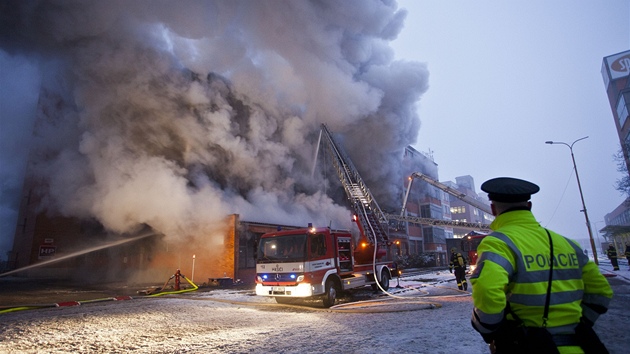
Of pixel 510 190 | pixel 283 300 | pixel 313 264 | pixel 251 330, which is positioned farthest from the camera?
pixel 283 300

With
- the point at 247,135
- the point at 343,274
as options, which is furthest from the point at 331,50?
the point at 343,274

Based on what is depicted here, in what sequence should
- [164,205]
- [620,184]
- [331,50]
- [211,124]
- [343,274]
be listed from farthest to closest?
[620,184], [331,50], [211,124], [164,205], [343,274]

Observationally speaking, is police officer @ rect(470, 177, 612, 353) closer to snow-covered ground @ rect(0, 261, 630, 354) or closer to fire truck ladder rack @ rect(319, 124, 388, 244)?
snow-covered ground @ rect(0, 261, 630, 354)

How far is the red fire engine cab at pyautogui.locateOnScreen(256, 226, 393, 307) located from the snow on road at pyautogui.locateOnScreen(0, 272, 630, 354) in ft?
1.84

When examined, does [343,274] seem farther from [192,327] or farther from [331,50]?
[331,50]

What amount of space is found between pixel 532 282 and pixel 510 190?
1.77ft

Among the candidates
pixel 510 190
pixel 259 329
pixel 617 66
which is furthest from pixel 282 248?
pixel 617 66

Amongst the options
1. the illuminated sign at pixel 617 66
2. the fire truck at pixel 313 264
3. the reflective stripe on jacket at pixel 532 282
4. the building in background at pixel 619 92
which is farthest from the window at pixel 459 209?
the reflective stripe on jacket at pixel 532 282

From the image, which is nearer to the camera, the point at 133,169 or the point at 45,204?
the point at 133,169

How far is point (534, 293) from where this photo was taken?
1.76 m

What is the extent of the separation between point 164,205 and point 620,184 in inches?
1284

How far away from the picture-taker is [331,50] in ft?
62.0

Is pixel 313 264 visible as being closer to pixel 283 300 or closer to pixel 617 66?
pixel 283 300

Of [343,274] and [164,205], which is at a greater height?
[164,205]
